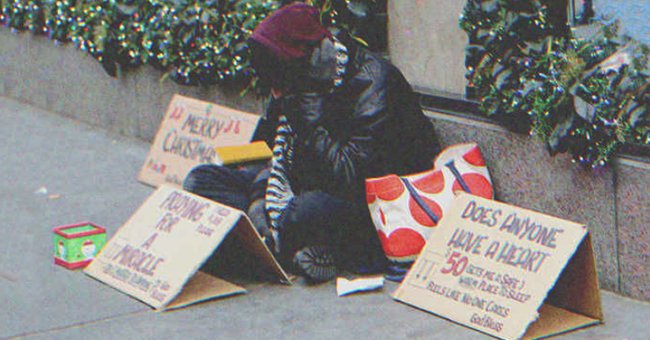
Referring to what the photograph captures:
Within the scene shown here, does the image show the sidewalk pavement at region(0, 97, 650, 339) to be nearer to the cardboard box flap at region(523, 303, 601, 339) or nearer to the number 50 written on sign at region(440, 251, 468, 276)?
the cardboard box flap at region(523, 303, 601, 339)

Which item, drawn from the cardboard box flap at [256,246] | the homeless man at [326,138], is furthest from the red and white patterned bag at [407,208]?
the cardboard box flap at [256,246]

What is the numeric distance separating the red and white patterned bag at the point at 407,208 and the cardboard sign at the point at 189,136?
1502 mm

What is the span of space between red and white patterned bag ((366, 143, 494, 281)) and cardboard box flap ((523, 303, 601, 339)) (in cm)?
74

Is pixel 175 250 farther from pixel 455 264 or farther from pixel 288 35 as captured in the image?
pixel 455 264

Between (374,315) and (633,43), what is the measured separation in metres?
1.60

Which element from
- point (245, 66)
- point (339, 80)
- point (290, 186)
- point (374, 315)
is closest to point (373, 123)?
point (339, 80)

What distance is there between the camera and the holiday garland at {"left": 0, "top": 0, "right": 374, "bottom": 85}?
273 inches

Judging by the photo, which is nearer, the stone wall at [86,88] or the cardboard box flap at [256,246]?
the cardboard box flap at [256,246]

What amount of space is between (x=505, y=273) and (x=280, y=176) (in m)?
1.27

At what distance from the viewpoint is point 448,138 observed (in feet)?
18.0

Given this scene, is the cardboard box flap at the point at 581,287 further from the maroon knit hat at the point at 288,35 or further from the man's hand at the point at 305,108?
the maroon knit hat at the point at 288,35

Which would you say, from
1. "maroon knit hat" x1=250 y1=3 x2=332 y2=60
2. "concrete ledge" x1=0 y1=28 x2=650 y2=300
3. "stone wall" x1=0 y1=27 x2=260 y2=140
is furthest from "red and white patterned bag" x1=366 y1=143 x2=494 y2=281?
"stone wall" x1=0 y1=27 x2=260 y2=140

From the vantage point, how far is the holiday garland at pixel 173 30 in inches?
273

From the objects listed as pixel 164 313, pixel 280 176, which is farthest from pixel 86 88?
pixel 164 313
